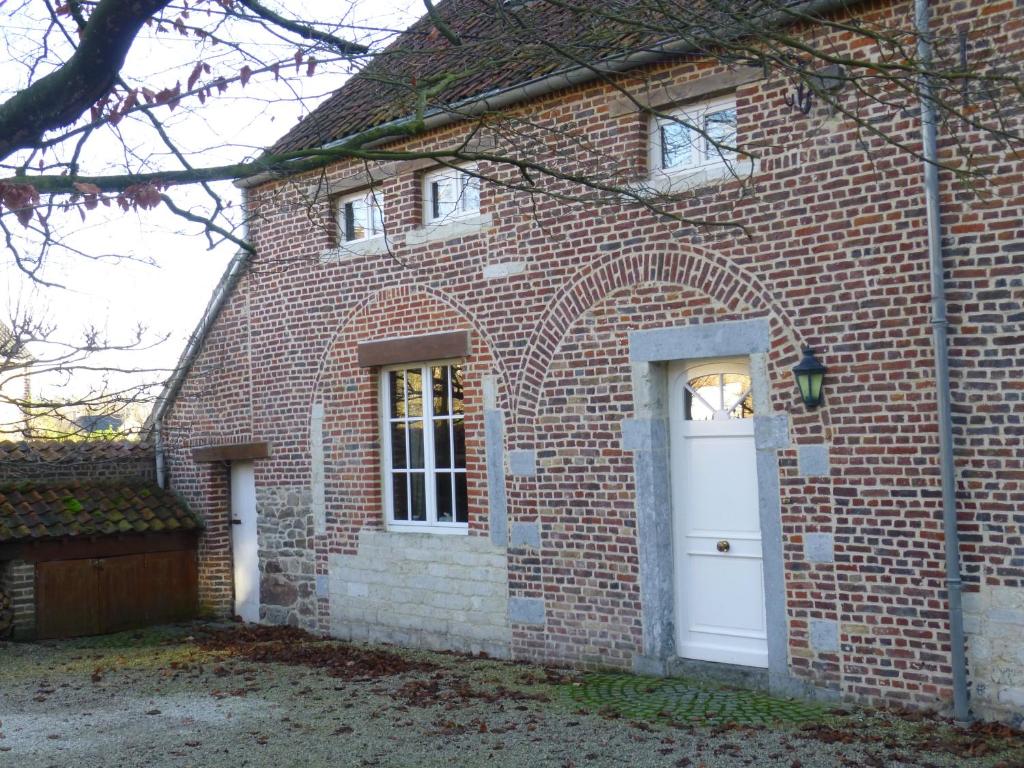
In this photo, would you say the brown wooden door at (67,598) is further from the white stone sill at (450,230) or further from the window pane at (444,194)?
the window pane at (444,194)

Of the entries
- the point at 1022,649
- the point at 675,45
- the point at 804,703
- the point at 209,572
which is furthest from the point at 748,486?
the point at 209,572

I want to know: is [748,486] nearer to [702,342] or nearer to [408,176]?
[702,342]

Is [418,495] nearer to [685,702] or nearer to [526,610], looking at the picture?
[526,610]

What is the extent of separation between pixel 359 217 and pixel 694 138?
417 centimetres

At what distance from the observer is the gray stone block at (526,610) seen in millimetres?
9070

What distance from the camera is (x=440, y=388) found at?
10.2 meters

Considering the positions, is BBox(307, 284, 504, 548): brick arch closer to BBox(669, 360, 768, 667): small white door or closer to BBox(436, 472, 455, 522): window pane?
BBox(436, 472, 455, 522): window pane

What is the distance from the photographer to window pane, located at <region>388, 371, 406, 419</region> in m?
10.6

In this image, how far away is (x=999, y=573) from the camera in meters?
6.56

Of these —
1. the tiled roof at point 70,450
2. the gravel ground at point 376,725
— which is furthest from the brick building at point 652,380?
the tiled roof at point 70,450

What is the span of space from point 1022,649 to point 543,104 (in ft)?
18.3

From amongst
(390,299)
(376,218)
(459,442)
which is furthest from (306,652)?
(376,218)

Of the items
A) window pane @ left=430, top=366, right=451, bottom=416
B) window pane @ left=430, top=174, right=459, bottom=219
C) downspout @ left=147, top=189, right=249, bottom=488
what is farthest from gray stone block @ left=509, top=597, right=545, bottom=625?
downspout @ left=147, top=189, right=249, bottom=488

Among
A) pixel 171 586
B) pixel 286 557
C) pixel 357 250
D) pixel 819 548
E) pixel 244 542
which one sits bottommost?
pixel 171 586
